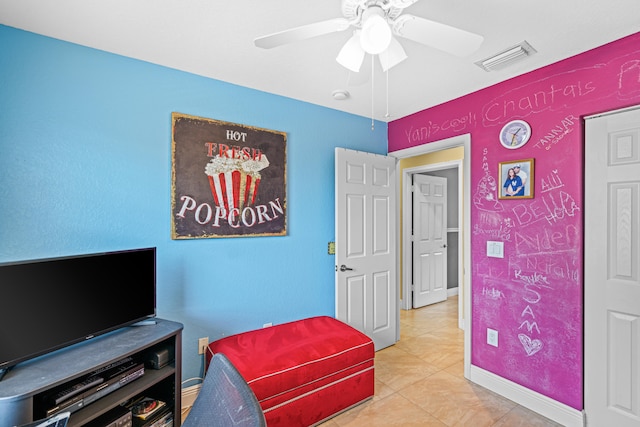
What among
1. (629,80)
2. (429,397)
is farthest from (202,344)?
(629,80)

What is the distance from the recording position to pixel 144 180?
2.02 m

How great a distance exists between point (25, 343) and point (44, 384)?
287 millimetres

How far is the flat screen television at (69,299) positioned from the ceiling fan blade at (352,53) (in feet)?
5.27

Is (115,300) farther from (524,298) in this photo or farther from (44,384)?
(524,298)

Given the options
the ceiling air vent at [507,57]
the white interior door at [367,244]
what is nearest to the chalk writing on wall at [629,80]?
the ceiling air vent at [507,57]

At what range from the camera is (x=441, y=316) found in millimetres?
4098

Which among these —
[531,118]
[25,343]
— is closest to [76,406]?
[25,343]

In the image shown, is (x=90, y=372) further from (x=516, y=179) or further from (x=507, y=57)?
(x=507, y=57)

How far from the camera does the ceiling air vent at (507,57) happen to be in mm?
1851

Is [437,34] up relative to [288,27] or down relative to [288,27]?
down

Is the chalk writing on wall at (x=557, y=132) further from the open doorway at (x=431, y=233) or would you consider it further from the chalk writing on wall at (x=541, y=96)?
the open doorway at (x=431, y=233)

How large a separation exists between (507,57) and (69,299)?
2992 mm

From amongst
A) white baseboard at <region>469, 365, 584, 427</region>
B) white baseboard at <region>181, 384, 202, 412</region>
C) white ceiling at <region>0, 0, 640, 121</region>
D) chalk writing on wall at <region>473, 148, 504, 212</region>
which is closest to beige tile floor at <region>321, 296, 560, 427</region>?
white baseboard at <region>469, 365, 584, 427</region>

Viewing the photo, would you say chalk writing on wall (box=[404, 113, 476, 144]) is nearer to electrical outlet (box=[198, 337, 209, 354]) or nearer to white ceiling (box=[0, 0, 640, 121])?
white ceiling (box=[0, 0, 640, 121])
